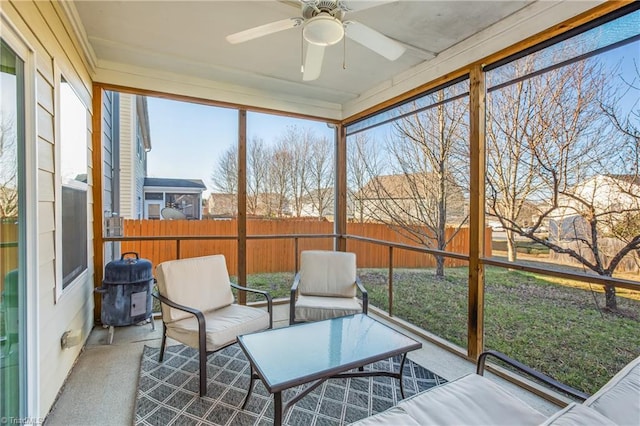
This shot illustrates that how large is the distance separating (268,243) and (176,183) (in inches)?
57.8

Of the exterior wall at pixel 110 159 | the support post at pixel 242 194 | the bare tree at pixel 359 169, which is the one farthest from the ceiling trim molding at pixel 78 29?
the bare tree at pixel 359 169

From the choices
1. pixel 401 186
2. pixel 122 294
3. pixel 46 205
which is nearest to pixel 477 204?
pixel 401 186

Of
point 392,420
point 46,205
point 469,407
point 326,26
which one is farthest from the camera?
point 46,205

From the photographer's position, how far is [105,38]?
2852 mm

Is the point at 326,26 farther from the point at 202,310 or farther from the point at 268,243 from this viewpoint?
the point at 268,243

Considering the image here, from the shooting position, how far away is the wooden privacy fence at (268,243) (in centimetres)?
383

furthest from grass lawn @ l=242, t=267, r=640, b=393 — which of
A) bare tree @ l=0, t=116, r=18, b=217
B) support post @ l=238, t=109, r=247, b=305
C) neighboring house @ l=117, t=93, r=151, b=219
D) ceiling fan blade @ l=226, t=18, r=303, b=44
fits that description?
neighboring house @ l=117, t=93, r=151, b=219

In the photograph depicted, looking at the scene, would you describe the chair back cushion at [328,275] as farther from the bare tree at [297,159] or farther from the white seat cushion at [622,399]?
the white seat cushion at [622,399]

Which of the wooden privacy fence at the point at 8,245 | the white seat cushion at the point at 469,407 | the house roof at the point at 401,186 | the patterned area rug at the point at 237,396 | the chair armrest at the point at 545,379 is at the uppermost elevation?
the house roof at the point at 401,186

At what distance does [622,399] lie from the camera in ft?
3.71

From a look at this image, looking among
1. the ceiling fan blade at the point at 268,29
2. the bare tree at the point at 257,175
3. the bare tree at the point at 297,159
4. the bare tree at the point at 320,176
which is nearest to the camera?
the ceiling fan blade at the point at 268,29

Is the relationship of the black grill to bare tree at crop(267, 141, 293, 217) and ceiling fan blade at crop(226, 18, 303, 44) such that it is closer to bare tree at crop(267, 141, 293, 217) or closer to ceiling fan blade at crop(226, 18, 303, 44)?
bare tree at crop(267, 141, 293, 217)

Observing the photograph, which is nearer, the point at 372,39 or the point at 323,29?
the point at 323,29

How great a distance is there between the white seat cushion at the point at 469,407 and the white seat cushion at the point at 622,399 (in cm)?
27
